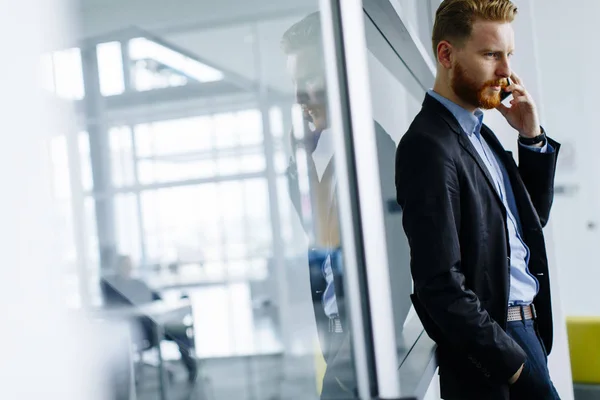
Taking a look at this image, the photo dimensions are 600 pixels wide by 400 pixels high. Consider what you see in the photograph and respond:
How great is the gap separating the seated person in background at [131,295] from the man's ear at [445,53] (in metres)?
1.11

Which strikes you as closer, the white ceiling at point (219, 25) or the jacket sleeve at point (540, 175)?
the white ceiling at point (219, 25)

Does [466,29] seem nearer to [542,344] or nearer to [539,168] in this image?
[539,168]

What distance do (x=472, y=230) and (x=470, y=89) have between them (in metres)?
0.40

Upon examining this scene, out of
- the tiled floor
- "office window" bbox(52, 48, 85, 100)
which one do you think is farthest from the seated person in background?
"office window" bbox(52, 48, 85, 100)

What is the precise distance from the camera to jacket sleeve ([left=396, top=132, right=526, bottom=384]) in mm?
1465

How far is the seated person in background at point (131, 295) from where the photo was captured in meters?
0.82

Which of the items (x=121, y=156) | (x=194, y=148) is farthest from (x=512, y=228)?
(x=121, y=156)

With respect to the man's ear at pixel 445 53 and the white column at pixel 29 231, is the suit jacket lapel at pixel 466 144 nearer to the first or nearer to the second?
the man's ear at pixel 445 53

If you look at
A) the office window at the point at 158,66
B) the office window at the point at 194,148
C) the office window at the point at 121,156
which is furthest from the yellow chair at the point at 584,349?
the office window at the point at 121,156

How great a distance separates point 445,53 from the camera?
1757 mm

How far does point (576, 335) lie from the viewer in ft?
11.5

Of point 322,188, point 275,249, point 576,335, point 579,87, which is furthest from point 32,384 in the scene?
point 579,87

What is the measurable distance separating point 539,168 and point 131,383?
5.00ft

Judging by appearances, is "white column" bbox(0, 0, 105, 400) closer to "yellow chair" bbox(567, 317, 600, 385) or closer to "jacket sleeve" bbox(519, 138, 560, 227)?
"jacket sleeve" bbox(519, 138, 560, 227)
